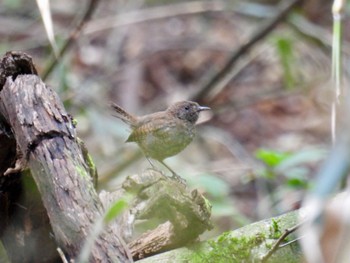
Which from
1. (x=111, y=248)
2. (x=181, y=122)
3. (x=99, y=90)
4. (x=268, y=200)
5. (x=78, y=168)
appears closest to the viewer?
(x=111, y=248)

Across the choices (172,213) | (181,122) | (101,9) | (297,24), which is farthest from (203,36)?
(172,213)

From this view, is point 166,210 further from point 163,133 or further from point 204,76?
point 204,76

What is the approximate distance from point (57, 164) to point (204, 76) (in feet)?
16.0

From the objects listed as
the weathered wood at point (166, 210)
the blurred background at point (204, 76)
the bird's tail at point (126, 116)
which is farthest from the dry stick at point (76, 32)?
the weathered wood at point (166, 210)

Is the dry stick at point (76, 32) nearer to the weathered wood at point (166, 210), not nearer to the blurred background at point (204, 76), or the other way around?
the blurred background at point (204, 76)

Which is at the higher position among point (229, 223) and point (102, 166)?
point (102, 166)

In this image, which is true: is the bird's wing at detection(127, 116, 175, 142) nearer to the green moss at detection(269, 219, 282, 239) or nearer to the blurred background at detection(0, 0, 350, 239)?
the green moss at detection(269, 219, 282, 239)

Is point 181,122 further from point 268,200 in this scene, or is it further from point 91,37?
point 91,37

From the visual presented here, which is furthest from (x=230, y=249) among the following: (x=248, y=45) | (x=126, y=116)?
(x=248, y=45)

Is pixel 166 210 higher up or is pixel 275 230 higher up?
pixel 166 210

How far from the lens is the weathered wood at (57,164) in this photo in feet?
5.68

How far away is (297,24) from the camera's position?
5.10m

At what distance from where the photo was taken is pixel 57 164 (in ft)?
6.10

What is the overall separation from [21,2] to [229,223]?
358 cm
